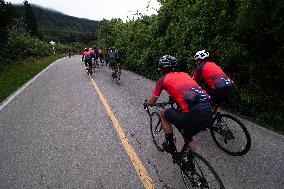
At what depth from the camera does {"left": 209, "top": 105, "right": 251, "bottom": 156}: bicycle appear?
6453 mm

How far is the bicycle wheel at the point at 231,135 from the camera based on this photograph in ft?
21.2

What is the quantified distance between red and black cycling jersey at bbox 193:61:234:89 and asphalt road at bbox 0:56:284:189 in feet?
4.26

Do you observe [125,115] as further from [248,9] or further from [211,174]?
[211,174]

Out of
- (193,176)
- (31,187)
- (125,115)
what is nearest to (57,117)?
(125,115)

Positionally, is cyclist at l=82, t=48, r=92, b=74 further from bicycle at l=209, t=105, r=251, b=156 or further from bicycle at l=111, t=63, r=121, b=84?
bicycle at l=209, t=105, r=251, b=156

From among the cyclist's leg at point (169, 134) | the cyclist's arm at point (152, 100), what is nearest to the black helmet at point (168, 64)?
the cyclist's arm at point (152, 100)

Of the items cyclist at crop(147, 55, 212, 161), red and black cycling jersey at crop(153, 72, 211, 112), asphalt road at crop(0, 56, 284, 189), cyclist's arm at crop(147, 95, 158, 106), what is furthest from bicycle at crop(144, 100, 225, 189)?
cyclist's arm at crop(147, 95, 158, 106)

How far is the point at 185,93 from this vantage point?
4.98 metres

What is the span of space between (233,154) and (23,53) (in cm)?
4973

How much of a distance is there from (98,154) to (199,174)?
2787mm

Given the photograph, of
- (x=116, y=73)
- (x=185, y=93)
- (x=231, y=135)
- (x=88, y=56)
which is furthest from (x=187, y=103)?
(x=88, y=56)

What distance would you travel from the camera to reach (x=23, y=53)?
51.7m

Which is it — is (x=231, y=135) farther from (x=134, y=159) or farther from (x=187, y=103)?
(x=187, y=103)

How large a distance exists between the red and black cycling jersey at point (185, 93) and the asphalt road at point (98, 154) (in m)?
1.34
